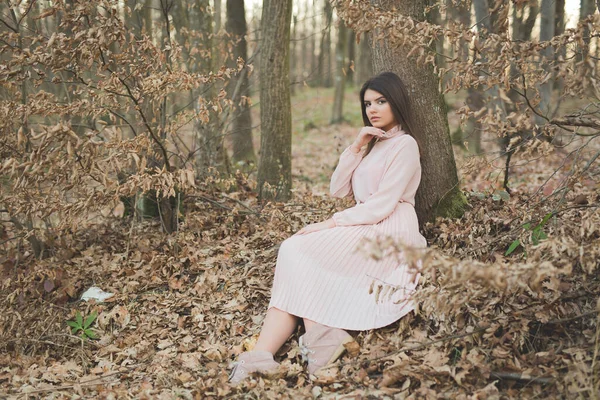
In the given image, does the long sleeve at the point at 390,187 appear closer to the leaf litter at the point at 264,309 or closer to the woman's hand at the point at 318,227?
the woman's hand at the point at 318,227

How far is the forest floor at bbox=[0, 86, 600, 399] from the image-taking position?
2.88 metres

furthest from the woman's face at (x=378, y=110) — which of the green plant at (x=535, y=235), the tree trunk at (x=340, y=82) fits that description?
the tree trunk at (x=340, y=82)

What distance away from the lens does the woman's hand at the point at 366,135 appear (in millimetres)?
4023

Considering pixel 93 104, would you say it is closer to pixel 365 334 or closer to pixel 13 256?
pixel 13 256

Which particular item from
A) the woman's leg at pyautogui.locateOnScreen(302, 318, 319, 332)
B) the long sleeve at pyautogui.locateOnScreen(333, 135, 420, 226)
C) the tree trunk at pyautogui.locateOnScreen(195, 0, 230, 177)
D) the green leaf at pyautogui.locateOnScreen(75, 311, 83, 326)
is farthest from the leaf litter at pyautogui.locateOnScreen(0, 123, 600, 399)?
the tree trunk at pyautogui.locateOnScreen(195, 0, 230, 177)

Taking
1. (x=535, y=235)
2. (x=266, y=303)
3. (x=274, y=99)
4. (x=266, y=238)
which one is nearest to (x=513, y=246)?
(x=535, y=235)

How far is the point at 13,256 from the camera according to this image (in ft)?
17.4

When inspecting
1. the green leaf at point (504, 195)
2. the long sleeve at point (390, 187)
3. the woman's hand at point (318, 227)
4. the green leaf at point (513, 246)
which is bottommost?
the green leaf at point (513, 246)

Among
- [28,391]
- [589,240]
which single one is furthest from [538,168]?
[28,391]

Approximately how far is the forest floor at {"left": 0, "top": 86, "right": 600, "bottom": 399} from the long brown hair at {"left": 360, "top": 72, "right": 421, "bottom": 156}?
2.17 ft

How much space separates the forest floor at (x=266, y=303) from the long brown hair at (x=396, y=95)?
0.66 metres

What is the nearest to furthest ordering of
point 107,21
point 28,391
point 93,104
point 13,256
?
point 28,391
point 107,21
point 93,104
point 13,256

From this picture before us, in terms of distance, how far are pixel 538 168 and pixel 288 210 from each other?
6021 mm

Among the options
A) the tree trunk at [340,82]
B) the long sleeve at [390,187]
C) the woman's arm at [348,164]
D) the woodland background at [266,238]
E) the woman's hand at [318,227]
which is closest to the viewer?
the woodland background at [266,238]
